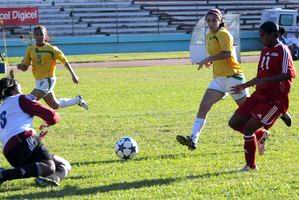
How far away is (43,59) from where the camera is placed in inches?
488

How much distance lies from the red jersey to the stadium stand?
37166 millimetres

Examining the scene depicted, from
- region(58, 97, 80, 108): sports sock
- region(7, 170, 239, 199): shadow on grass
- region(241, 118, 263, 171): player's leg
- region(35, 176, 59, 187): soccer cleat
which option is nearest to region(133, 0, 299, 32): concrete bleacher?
region(58, 97, 80, 108): sports sock

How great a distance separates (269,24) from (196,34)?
988 inches

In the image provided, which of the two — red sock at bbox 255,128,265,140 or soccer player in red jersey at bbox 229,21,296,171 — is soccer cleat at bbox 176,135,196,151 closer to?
red sock at bbox 255,128,265,140

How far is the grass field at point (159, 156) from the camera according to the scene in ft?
24.2

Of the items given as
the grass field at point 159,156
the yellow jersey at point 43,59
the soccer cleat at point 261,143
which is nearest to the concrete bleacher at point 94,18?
the grass field at point 159,156

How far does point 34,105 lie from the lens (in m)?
7.59

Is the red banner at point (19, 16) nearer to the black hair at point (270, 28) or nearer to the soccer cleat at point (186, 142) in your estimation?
the soccer cleat at point (186, 142)

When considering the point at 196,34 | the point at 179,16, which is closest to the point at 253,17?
the point at 179,16

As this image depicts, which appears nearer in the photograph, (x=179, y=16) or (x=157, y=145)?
(x=157, y=145)

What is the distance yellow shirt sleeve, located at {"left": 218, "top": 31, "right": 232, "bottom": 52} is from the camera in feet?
32.0

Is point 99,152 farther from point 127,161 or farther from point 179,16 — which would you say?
point 179,16

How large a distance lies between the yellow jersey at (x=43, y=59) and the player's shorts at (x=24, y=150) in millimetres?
4848

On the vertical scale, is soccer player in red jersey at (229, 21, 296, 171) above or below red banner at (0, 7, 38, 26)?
above
